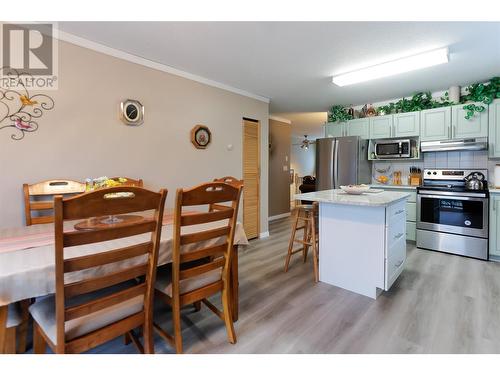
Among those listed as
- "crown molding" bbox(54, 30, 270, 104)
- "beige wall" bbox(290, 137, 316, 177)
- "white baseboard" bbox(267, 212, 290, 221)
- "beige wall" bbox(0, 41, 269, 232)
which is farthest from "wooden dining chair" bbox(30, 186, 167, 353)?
"beige wall" bbox(290, 137, 316, 177)

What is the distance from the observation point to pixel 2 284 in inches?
38.6

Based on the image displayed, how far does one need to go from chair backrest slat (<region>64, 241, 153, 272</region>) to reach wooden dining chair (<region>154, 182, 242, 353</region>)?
190 mm

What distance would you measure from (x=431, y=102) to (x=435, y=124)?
17.1 inches

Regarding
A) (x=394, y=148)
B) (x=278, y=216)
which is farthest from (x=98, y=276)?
(x=278, y=216)

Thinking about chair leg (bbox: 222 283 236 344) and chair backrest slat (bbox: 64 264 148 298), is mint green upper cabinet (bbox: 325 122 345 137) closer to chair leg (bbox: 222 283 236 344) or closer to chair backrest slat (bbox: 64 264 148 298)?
chair leg (bbox: 222 283 236 344)

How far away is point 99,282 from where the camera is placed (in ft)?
3.68

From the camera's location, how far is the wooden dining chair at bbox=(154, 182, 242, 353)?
137 cm

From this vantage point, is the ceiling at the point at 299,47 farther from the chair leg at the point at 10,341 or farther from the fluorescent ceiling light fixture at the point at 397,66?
the chair leg at the point at 10,341

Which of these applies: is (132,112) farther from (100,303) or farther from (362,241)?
(362,241)

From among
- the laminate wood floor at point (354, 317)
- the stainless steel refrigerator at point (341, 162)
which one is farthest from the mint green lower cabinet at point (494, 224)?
the stainless steel refrigerator at point (341, 162)
